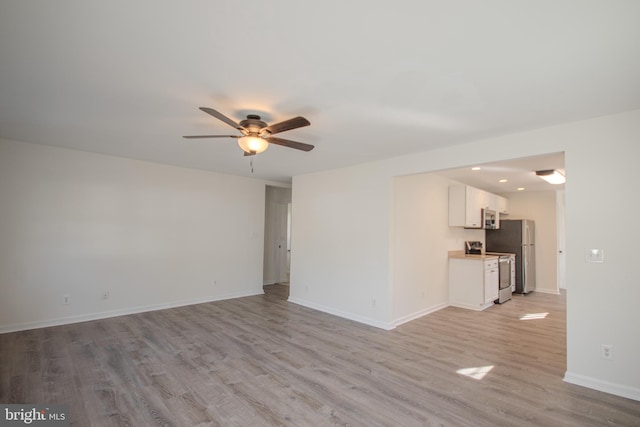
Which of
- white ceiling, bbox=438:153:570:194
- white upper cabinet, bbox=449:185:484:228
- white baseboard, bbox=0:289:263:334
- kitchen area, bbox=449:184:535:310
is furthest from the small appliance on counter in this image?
white baseboard, bbox=0:289:263:334

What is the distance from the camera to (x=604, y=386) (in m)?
2.71

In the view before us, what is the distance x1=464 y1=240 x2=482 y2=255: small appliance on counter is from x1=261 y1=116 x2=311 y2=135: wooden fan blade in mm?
5406

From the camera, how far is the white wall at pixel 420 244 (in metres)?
4.69

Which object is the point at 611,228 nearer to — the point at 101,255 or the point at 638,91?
the point at 638,91

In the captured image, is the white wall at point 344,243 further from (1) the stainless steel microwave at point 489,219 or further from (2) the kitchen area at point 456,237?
(1) the stainless steel microwave at point 489,219

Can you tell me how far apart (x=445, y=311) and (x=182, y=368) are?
4.32 metres

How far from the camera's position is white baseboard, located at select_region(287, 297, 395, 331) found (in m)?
4.47

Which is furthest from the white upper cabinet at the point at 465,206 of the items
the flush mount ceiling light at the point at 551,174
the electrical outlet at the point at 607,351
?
the electrical outlet at the point at 607,351

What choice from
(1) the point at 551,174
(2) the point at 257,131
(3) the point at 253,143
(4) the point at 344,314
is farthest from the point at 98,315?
(1) the point at 551,174

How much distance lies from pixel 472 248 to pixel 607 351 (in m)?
3.94

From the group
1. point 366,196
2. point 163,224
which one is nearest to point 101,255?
point 163,224

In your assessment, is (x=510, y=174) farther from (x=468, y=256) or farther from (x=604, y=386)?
(x=604, y=386)

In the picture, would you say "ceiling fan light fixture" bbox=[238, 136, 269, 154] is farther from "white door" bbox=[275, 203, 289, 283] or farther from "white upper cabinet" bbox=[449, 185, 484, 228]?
"white door" bbox=[275, 203, 289, 283]

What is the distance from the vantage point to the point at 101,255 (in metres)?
4.70
